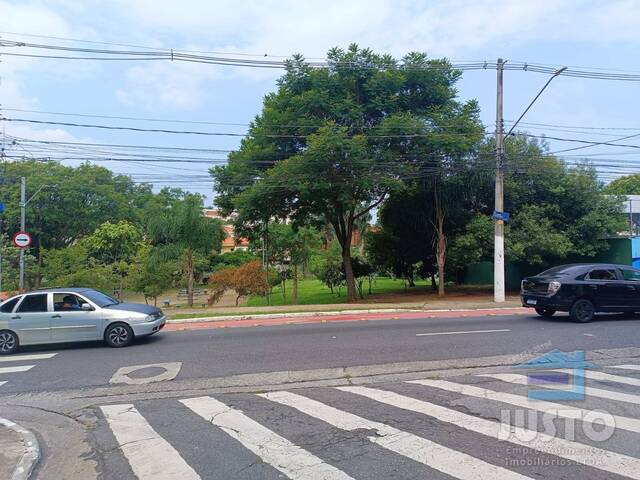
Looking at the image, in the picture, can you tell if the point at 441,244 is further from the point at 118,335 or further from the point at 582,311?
the point at 118,335

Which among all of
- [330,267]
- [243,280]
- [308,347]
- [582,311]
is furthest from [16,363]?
[330,267]

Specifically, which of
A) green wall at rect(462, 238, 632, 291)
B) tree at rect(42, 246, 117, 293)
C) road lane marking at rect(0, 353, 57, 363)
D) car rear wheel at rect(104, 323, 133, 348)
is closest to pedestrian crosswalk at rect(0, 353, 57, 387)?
road lane marking at rect(0, 353, 57, 363)

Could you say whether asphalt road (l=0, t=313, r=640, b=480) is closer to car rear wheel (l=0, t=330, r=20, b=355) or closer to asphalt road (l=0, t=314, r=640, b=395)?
asphalt road (l=0, t=314, r=640, b=395)

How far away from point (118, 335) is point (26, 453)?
254 inches

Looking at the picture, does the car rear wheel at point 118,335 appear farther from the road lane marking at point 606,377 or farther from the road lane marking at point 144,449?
the road lane marking at point 606,377

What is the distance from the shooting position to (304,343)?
11508mm

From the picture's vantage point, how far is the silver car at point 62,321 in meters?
11.6

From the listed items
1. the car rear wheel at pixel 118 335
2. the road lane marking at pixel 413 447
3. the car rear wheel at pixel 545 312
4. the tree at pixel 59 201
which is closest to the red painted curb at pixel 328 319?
the car rear wheel at pixel 545 312

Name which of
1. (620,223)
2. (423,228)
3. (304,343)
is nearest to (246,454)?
(304,343)

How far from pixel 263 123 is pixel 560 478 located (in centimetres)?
1997

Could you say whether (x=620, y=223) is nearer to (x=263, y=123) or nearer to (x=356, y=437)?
(x=263, y=123)

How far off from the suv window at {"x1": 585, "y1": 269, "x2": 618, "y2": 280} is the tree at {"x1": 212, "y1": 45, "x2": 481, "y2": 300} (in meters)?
8.23

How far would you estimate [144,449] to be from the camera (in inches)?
213

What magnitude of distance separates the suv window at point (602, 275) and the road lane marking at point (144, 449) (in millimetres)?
12518
